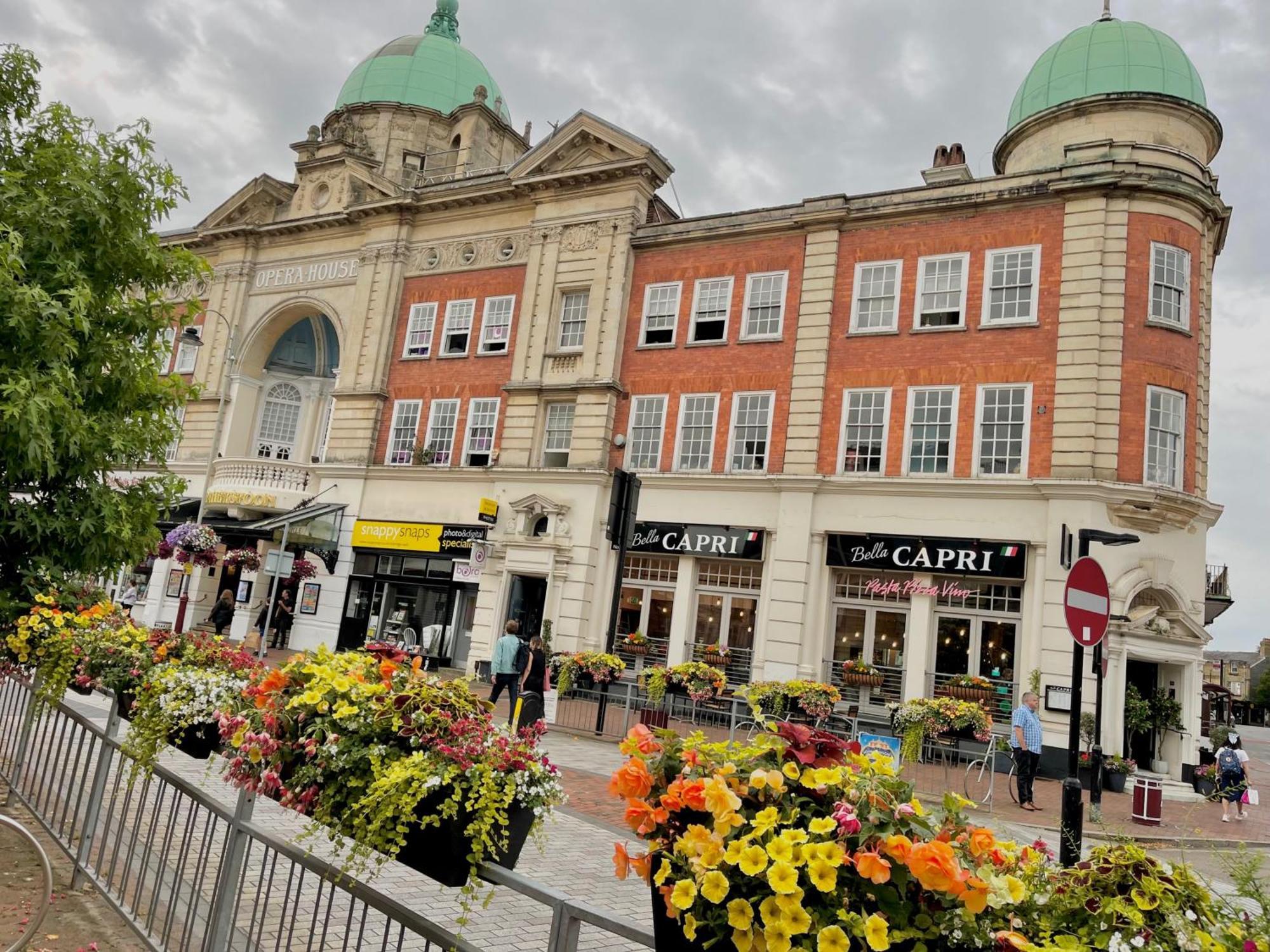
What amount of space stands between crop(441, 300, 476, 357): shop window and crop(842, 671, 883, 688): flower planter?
15692 millimetres

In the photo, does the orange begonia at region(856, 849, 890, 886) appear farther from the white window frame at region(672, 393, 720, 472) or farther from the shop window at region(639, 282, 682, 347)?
the shop window at region(639, 282, 682, 347)

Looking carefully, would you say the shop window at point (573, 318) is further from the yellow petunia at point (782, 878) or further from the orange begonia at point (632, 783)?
the yellow petunia at point (782, 878)

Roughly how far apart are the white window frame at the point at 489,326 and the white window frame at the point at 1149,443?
17.5 metres

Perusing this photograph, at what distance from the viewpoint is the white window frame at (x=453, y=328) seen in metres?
28.7

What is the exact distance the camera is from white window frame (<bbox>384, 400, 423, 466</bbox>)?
94.3ft

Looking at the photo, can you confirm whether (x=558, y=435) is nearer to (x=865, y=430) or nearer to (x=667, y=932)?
(x=865, y=430)

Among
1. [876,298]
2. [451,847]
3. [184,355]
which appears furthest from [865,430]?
[184,355]

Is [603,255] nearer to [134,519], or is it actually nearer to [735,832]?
[134,519]

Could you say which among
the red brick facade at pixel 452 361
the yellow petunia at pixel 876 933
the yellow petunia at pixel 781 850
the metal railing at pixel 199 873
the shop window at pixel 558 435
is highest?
the red brick facade at pixel 452 361

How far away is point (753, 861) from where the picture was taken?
232cm

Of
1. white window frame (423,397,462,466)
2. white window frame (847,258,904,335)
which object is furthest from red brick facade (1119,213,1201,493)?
white window frame (423,397,462,466)

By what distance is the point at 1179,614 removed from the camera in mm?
19234

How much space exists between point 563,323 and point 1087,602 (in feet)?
68.0

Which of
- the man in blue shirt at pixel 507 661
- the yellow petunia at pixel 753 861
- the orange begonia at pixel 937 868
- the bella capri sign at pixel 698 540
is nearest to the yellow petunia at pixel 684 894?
the yellow petunia at pixel 753 861
